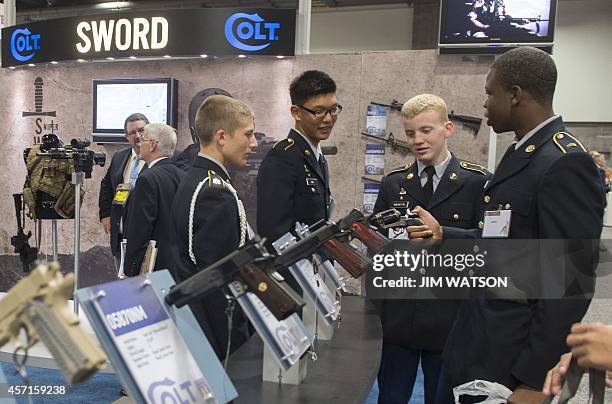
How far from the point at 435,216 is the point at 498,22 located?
8.82 feet

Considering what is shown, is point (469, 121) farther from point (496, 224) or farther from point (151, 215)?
point (496, 224)

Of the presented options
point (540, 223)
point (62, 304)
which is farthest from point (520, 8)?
point (62, 304)

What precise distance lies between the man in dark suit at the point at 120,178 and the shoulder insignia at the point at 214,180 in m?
2.03

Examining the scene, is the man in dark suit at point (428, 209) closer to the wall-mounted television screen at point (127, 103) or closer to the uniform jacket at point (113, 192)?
the uniform jacket at point (113, 192)

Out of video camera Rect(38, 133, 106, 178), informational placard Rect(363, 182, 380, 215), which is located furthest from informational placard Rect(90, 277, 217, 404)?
informational placard Rect(363, 182, 380, 215)

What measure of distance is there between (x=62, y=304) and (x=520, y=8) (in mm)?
4269

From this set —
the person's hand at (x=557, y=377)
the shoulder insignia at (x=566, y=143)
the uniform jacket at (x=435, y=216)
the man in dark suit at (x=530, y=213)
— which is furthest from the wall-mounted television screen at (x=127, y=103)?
the person's hand at (x=557, y=377)

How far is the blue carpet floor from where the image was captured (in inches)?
110

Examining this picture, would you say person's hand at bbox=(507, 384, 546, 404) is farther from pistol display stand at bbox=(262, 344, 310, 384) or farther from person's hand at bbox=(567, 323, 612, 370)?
pistol display stand at bbox=(262, 344, 310, 384)

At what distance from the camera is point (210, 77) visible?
16.1 feet

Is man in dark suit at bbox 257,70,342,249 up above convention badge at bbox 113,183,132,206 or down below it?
above

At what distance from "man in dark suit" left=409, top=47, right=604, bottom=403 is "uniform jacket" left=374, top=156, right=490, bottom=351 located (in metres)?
0.37

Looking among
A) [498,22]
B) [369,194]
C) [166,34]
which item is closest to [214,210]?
[369,194]

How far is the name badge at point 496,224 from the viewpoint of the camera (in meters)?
1.37
